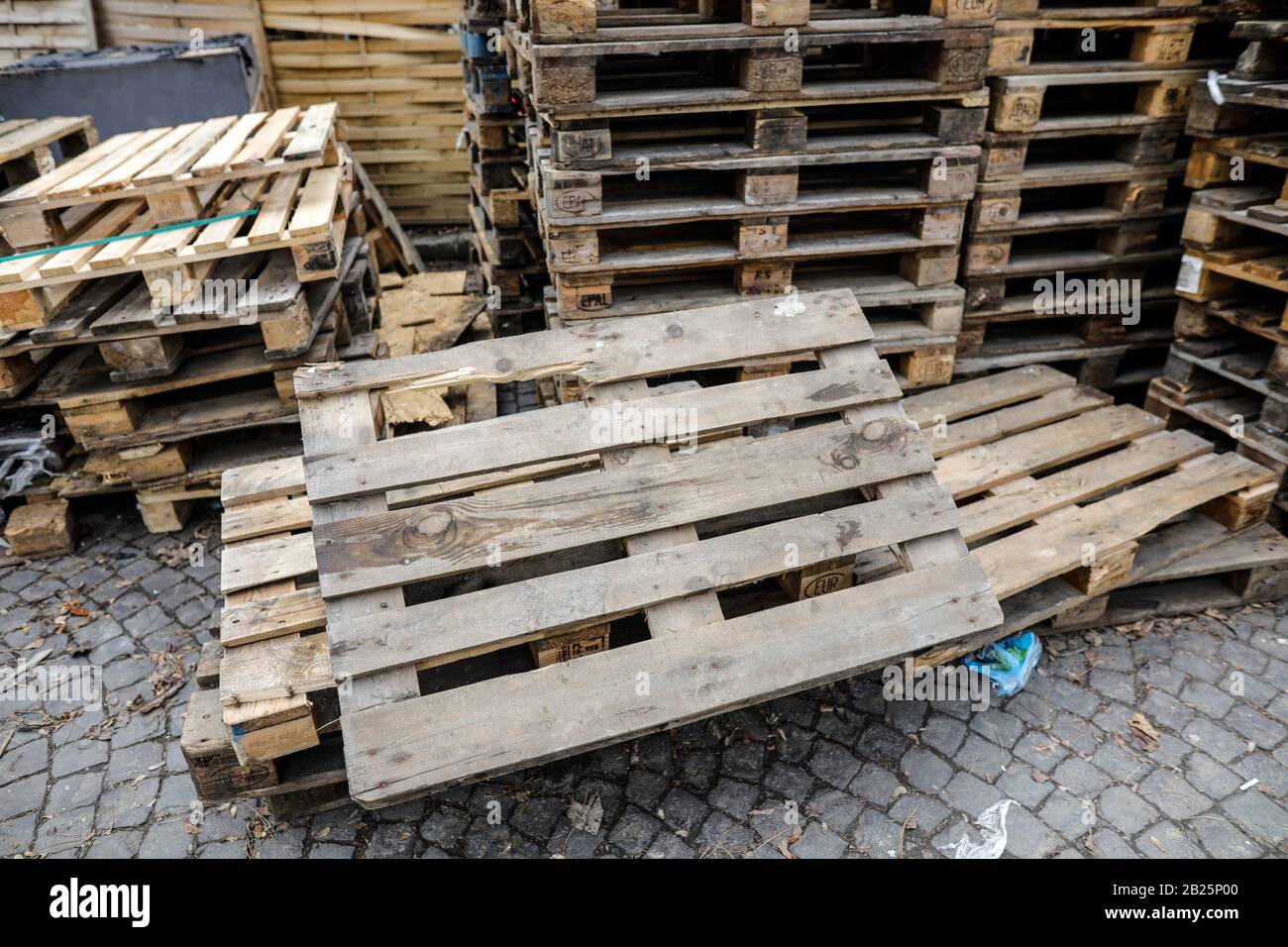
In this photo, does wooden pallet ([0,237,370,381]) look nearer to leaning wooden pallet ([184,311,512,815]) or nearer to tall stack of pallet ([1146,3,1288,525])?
leaning wooden pallet ([184,311,512,815])

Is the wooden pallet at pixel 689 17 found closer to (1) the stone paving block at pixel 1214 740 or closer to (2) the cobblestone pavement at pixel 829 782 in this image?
(2) the cobblestone pavement at pixel 829 782

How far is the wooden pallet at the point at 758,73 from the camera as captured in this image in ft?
12.3

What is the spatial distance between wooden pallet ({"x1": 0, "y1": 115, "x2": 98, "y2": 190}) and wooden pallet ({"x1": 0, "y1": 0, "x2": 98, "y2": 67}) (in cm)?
376

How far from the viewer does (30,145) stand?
16.5ft

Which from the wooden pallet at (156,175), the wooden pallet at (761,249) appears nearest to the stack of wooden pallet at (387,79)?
the wooden pallet at (156,175)

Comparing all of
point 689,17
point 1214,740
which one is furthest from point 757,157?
point 1214,740

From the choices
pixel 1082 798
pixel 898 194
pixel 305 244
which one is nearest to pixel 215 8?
pixel 305 244

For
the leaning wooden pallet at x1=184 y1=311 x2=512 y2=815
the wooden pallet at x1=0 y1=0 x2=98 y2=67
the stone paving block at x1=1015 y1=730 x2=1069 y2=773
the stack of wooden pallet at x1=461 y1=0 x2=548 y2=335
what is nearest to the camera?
the leaning wooden pallet at x1=184 y1=311 x2=512 y2=815

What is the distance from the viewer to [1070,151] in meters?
5.11

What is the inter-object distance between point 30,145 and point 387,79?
449 cm

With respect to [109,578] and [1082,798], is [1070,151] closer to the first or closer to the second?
[1082,798]

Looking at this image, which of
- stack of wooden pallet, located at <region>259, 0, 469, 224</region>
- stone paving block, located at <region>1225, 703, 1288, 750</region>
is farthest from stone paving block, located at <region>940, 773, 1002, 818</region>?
stack of wooden pallet, located at <region>259, 0, 469, 224</region>

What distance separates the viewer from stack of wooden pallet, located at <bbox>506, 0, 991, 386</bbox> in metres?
3.88

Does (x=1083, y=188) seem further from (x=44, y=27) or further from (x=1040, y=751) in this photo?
(x=44, y=27)
